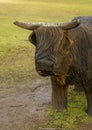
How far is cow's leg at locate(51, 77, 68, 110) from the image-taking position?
642 cm

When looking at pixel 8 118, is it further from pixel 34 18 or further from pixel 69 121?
pixel 34 18

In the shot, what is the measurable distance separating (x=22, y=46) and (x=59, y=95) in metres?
5.91

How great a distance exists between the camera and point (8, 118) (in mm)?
6512

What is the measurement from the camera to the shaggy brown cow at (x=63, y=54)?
17.4 feet

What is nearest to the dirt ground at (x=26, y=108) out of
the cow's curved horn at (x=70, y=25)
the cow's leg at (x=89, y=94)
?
the cow's leg at (x=89, y=94)

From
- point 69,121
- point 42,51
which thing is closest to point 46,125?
point 69,121

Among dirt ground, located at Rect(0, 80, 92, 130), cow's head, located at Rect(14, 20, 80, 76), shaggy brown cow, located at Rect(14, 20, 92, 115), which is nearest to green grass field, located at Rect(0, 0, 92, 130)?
dirt ground, located at Rect(0, 80, 92, 130)

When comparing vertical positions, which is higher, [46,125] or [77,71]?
[77,71]

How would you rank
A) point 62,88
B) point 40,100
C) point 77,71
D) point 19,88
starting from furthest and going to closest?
point 19,88, point 40,100, point 62,88, point 77,71

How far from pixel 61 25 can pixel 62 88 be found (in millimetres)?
1462

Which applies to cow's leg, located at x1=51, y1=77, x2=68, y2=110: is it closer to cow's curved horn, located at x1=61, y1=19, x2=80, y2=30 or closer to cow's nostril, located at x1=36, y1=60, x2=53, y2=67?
cow's nostril, located at x1=36, y1=60, x2=53, y2=67

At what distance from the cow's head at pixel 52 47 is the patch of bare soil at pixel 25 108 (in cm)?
132

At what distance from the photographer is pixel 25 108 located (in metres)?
6.96

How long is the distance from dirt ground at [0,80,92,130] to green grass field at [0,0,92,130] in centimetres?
27
